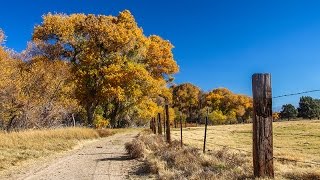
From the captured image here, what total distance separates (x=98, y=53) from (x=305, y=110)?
9211 cm

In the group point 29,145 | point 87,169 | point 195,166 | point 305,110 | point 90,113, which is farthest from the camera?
point 305,110

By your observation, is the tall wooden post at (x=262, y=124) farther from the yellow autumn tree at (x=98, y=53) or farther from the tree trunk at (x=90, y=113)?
the tree trunk at (x=90, y=113)

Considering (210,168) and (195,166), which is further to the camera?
(195,166)

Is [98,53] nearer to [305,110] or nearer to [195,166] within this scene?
[195,166]

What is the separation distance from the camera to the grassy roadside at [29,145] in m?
17.9

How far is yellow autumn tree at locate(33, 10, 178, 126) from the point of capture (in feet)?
152

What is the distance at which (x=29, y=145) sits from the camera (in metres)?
22.4

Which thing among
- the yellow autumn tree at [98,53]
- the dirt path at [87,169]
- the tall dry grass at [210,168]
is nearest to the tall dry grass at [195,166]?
the tall dry grass at [210,168]

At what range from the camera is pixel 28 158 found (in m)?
18.9

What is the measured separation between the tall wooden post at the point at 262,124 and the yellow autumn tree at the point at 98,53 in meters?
36.2

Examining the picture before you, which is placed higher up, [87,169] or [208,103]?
[208,103]

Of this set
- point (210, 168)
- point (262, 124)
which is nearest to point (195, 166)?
point (210, 168)

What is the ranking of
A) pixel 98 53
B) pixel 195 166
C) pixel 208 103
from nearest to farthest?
pixel 195 166
pixel 98 53
pixel 208 103

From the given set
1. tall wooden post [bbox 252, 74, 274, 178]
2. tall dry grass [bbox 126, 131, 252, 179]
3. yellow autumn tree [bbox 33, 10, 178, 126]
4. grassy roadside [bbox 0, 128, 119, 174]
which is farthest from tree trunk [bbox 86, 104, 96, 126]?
tall wooden post [bbox 252, 74, 274, 178]
